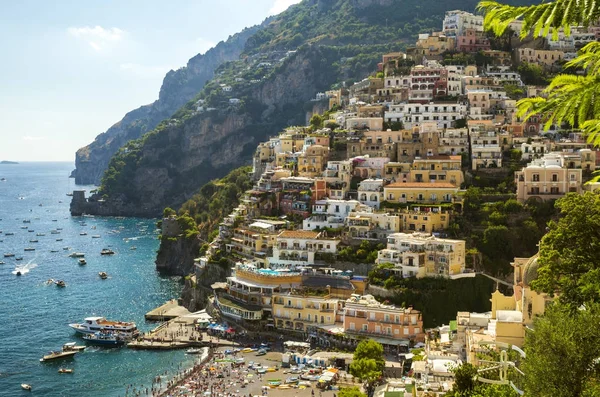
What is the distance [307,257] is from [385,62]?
4914 centimetres

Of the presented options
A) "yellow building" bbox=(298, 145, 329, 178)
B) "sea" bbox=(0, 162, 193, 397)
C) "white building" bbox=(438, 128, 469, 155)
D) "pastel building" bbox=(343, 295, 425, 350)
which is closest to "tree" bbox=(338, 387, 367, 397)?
"pastel building" bbox=(343, 295, 425, 350)

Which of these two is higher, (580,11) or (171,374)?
(580,11)

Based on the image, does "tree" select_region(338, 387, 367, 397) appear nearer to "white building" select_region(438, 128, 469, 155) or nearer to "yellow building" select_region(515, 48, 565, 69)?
"white building" select_region(438, 128, 469, 155)

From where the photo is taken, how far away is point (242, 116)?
17375 cm

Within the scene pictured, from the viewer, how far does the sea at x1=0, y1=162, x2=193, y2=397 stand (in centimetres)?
5212

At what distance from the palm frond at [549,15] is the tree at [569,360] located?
10960mm

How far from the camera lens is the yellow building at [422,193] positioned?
66000 millimetres

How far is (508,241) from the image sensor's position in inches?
2298

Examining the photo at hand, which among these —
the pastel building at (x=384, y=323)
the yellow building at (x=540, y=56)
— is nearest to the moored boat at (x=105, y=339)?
the pastel building at (x=384, y=323)

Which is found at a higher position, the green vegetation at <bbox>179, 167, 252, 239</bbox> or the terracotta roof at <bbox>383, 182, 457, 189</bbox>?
the terracotta roof at <bbox>383, 182, 457, 189</bbox>

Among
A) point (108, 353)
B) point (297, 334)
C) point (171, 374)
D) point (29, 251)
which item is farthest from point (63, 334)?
point (29, 251)

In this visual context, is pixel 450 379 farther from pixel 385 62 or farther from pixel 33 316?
pixel 385 62

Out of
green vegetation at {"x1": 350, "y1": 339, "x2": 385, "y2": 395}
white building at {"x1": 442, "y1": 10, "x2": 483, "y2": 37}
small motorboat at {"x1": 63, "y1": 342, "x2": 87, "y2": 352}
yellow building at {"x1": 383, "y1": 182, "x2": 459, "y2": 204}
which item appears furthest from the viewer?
white building at {"x1": 442, "y1": 10, "x2": 483, "y2": 37}

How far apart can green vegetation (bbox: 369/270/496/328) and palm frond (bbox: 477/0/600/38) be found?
47529 millimetres
